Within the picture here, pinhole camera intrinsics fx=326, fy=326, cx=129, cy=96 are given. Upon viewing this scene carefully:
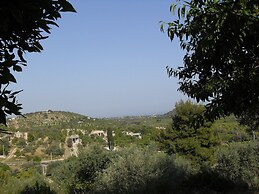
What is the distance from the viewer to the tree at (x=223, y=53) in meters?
2.97

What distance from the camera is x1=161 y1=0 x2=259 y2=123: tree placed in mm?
2975

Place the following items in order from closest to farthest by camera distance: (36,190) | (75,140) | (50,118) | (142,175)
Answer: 1. (36,190)
2. (142,175)
3. (75,140)
4. (50,118)

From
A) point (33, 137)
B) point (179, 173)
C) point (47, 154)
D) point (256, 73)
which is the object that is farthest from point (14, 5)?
point (33, 137)

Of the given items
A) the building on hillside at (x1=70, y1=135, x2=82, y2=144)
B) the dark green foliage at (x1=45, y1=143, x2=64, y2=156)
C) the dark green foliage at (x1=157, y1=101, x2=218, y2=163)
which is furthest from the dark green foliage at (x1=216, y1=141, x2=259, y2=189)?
the dark green foliage at (x1=45, y1=143, x2=64, y2=156)

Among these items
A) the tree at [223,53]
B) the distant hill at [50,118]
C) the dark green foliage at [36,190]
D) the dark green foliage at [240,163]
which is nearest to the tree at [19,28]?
the tree at [223,53]

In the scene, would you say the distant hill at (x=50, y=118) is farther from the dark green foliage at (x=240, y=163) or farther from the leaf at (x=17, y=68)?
the leaf at (x=17, y=68)

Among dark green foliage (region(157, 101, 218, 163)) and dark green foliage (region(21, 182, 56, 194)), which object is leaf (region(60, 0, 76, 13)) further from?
dark green foliage (region(157, 101, 218, 163))

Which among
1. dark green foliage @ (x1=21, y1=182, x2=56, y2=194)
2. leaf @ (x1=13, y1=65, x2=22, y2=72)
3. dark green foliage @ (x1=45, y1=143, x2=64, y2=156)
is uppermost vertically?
leaf @ (x1=13, y1=65, x2=22, y2=72)

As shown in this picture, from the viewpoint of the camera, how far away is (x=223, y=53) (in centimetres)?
380

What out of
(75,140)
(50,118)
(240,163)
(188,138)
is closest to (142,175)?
(240,163)

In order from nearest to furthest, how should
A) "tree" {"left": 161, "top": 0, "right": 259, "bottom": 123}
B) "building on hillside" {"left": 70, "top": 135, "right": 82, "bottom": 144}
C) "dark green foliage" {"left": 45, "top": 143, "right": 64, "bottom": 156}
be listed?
"tree" {"left": 161, "top": 0, "right": 259, "bottom": 123}
"building on hillside" {"left": 70, "top": 135, "right": 82, "bottom": 144}
"dark green foliage" {"left": 45, "top": 143, "right": 64, "bottom": 156}

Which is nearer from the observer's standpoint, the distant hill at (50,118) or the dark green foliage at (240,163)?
the dark green foliage at (240,163)

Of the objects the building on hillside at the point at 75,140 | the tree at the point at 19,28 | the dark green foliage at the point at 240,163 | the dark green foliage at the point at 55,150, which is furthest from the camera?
the dark green foliage at the point at 55,150

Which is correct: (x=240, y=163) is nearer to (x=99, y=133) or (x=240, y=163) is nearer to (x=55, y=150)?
(x=55, y=150)
